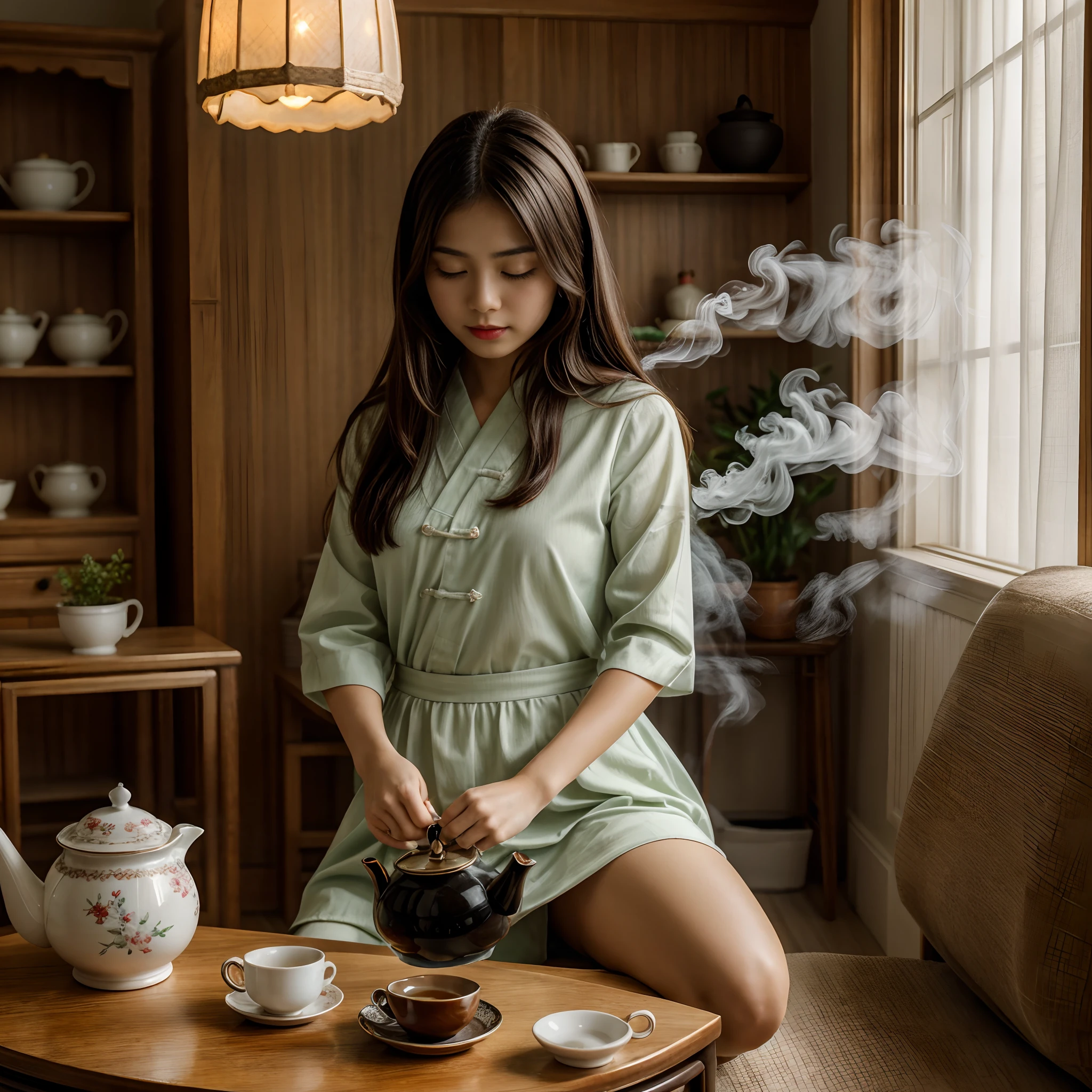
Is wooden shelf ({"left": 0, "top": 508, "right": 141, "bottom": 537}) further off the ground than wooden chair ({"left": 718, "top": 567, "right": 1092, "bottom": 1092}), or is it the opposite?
wooden shelf ({"left": 0, "top": 508, "right": 141, "bottom": 537})

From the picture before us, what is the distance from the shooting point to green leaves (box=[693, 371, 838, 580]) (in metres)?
2.88

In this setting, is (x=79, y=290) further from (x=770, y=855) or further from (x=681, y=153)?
(x=770, y=855)

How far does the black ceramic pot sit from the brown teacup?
8.12 feet

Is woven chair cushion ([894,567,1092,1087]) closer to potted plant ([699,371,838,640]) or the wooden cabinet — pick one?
potted plant ([699,371,838,640])

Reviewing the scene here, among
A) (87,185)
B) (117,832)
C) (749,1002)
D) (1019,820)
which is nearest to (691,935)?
(749,1002)

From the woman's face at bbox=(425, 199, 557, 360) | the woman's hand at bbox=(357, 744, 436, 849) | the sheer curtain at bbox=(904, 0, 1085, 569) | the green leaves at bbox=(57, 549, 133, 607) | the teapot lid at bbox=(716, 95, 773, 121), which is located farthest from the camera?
the teapot lid at bbox=(716, 95, 773, 121)

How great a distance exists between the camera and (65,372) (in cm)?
318

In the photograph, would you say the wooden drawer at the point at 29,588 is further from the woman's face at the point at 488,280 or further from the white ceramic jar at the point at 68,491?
the woman's face at the point at 488,280

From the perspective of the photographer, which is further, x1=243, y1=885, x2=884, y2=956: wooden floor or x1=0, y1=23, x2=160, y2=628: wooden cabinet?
x1=0, y1=23, x2=160, y2=628: wooden cabinet

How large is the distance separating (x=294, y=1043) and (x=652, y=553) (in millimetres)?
729

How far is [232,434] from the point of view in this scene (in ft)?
10.2

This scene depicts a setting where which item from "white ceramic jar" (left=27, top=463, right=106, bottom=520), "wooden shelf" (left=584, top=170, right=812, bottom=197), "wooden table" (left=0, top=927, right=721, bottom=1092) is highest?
"wooden shelf" (left=584, top=170, right=812, bottom=197)

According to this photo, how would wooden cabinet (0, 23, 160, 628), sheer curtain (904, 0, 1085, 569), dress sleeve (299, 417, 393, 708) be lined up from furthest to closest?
wooden cabinet (0, 23, 160, 628), sheer curtain (904, 0, 1085, 569), dress sleeve (299, 417, 393, 708)

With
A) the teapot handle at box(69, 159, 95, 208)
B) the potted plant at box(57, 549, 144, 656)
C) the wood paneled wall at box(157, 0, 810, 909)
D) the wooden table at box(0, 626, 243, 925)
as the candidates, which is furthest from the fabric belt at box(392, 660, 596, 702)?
the teapot handle at box(69, 159, 95, 208)
